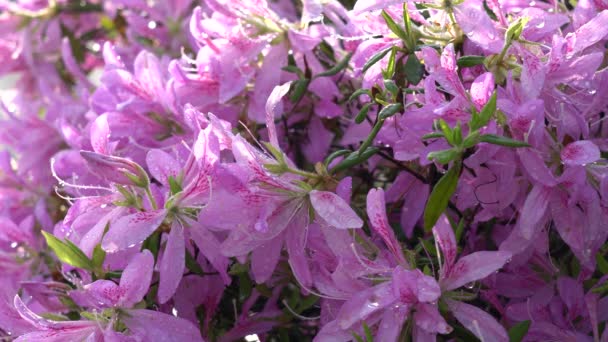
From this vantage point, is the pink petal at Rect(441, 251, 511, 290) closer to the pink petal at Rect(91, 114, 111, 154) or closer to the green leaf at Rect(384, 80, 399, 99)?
the green leaf at Rect(384, 80, 399, 99)

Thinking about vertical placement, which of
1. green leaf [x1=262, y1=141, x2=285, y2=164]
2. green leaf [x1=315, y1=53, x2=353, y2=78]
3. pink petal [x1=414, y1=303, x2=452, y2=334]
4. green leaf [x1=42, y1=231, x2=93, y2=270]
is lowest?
pink petal [x1=414, y1=303, x2=452, y2=334]

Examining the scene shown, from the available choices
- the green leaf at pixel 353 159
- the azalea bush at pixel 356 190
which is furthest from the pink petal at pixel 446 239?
the green leaf at pixel 353 159

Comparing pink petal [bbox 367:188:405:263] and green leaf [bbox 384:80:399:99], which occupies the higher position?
green leaf [bbox 384:80:399:99]

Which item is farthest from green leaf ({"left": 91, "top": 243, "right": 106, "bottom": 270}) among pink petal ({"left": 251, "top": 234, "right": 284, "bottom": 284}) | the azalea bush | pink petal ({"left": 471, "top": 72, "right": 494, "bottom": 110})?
pink petal ({"left": 471, "top": 72, "right": 494, "bottom": 110})

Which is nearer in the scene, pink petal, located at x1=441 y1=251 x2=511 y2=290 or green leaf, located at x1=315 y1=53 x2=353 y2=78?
pink petal, located at x1=441 y1=251 x2=511 y2=290

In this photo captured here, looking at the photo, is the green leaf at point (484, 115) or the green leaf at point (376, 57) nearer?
the green leaf at point (484, 115)

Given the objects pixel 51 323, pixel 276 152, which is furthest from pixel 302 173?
pixel 51 323

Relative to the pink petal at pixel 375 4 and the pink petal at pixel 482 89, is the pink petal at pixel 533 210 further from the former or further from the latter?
the pink petal at pixel 375 4
